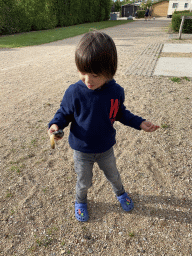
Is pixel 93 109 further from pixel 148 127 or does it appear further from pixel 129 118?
pixel 148 127

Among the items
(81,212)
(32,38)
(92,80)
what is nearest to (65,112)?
(92,80)

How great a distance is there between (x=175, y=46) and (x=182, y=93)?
5.81 meters

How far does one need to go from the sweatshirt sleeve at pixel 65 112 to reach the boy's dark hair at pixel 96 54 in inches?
10.2

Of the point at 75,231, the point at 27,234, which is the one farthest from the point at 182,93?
the point at 27,234

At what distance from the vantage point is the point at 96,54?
121cm

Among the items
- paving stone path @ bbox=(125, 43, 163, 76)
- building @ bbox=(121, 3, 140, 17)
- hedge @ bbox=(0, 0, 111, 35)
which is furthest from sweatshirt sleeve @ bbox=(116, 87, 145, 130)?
building @ bbox=(121, 3, 140, 17)

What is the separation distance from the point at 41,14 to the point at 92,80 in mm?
18890

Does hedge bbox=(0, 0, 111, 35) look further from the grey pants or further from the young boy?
the grey pants

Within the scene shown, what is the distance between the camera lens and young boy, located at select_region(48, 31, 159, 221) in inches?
48.6

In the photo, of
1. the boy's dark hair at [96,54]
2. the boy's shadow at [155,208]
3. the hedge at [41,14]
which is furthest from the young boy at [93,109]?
the hedge at [41,14]

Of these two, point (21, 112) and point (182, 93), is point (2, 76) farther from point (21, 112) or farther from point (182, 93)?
point (182, 93)

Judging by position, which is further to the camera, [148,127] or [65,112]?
[148,127]

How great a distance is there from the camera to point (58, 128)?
147cm

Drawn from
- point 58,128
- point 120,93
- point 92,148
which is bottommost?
point 92,148
